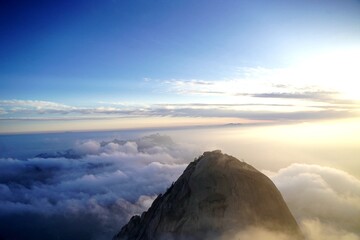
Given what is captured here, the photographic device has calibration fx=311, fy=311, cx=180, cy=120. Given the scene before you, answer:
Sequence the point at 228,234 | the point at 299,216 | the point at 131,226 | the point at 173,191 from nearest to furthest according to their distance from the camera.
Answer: the point at 228,234 < the point at 173,191 < the point at 131,226 < the point at 299,216

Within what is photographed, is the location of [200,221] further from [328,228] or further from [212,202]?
[328,228]

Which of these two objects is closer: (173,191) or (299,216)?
(173,191)

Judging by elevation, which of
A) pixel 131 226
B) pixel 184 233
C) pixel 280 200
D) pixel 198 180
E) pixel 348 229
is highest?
pixel 198 180

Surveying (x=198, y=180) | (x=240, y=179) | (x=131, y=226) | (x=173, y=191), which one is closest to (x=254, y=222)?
(x=240, y=179)

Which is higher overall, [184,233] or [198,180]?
[198,180]

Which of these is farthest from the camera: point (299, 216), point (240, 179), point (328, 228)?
point (299, 216)

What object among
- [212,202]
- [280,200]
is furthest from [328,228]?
[212,202]

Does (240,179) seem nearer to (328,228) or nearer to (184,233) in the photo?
(184,233)
